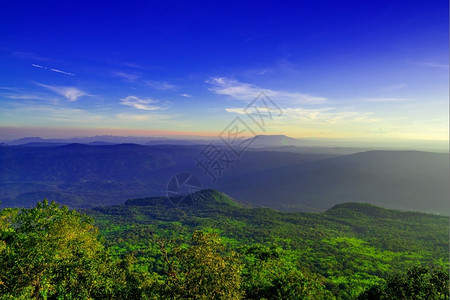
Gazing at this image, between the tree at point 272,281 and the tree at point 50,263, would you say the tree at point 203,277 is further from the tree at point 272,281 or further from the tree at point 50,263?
the tree at point 272,281

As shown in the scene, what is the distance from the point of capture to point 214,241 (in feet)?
44.9

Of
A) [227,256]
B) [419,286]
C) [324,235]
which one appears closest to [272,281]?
[227,256]

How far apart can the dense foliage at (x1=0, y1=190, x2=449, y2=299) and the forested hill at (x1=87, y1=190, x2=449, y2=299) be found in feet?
1.28

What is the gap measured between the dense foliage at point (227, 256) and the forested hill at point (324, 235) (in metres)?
0.39

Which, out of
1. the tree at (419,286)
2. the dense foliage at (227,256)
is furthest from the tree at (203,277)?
the tree at (419,286)

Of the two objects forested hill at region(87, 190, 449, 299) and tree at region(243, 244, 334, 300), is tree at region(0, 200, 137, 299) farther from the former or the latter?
forested hill at region(87, 190, 449, 299)

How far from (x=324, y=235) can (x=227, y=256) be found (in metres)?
86.1

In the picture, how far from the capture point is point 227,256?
14.5 m

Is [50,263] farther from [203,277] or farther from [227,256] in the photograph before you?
[227,256]

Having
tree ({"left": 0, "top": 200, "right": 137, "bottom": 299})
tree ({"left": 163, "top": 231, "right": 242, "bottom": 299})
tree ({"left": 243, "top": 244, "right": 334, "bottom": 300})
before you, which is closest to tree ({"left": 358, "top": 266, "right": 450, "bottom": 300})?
tree ({"left": 243, "top": 244, "right": 334, "bottom": 300})

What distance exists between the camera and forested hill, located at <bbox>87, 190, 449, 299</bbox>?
58.0 meters

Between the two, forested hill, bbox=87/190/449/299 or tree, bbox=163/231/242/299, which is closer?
tree, bbox=163/231/242/299

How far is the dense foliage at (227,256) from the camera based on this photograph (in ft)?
42.1

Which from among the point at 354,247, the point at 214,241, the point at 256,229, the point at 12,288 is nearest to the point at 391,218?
the point at 354,247
